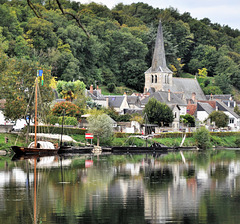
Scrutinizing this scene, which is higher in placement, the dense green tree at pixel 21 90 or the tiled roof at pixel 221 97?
the tiled roof at pixel 221 97

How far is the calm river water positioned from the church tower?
8439 cm

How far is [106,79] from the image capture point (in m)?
150

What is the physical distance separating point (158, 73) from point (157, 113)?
4594 centimetres

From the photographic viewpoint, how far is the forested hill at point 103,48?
127500mm

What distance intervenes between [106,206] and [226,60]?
150256mm

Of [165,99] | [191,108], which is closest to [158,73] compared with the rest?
[191,108]

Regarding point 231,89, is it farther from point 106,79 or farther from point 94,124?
point 94,124

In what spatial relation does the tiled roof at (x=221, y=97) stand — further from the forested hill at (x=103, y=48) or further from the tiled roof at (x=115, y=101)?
the tiled roof at (x=115, y=101)

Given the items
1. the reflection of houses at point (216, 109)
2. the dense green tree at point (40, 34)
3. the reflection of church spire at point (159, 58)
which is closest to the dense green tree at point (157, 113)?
the reflection of houses at point (216, 109)

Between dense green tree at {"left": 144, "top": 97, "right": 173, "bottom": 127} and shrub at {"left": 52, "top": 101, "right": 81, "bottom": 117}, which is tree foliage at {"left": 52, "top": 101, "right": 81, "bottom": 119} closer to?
shrub at {"left": 52, "top": 101, "right": 81, "bottom": 117}

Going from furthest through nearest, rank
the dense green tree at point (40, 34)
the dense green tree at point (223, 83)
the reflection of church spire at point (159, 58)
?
the dense green tree at point (223, 83), the reflection of church spire at point (159, 58), the dense green tree at point (40, 34)

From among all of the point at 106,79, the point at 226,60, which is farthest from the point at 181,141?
the point at 226,60

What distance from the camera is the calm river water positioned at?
27234mm

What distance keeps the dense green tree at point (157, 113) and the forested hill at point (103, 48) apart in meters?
23.3
